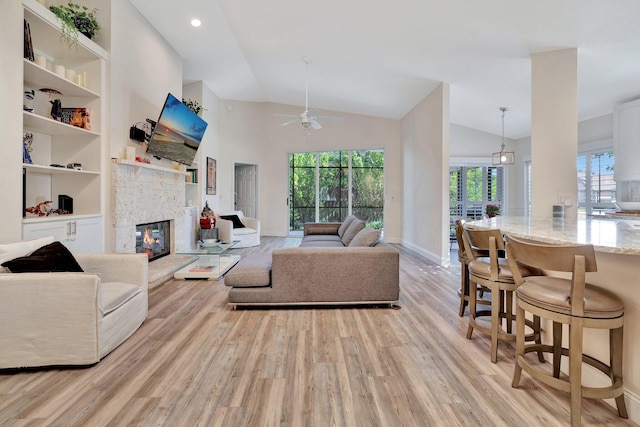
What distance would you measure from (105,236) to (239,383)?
9.76 feet

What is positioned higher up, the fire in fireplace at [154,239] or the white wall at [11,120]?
the white wall at [11,120]

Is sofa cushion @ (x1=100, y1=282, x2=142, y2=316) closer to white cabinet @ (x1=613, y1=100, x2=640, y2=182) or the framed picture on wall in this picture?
the framed picture on wall

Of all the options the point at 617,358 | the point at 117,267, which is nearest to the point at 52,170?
the point at 117,267

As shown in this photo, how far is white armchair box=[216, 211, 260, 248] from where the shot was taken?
21.9ft

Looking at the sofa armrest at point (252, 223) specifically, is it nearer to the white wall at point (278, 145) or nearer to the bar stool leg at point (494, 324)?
the white wall at point (278, 145)

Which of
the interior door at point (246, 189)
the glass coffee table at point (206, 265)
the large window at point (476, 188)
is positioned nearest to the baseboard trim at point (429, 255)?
the large window at point (476, 188)

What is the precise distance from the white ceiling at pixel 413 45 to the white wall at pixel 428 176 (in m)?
0.37

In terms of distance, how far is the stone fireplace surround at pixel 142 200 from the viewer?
394 centimetres

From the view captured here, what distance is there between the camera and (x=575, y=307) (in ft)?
4.90

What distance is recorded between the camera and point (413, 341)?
2.52 metres

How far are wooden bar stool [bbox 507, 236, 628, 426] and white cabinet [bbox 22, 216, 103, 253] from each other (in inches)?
147

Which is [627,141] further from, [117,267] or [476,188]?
[117,267]

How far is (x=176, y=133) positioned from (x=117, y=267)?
8.96 feet

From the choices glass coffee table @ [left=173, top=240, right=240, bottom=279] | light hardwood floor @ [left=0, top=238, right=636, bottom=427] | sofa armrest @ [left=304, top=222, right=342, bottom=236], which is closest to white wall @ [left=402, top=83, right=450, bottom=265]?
sofa armrest @ [left=304, top=222, right=342, bottom=236]
